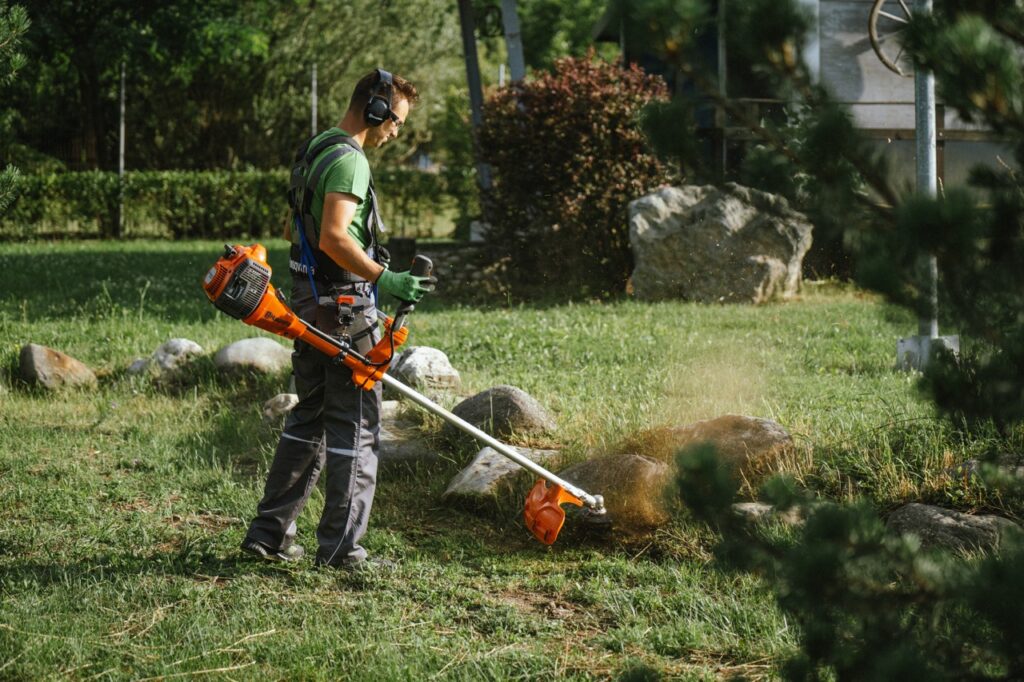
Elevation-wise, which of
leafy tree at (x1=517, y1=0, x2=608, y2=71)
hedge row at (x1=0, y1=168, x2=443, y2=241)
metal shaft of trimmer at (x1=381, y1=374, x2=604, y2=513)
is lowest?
hedge row at (x1=0, y1=168, x2=443, y2=241)

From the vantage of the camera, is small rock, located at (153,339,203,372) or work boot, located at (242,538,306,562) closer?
work boot, located at (242,538,306,562)

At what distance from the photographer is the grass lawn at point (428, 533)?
3.57 metres

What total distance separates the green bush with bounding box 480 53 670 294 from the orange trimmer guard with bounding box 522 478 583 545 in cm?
741

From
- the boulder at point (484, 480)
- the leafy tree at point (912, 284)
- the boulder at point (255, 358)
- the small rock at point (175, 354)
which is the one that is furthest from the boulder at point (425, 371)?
the leafy tree at point (912, 284)

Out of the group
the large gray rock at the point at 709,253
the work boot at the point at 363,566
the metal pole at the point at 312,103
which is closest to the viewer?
the work boot at the point at 363,566

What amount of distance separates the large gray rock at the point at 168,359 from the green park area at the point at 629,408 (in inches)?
1.1

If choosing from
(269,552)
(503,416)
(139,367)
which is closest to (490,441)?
(269,552)

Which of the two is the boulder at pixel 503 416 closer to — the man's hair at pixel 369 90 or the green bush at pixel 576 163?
the man's hair at pixel 369 90

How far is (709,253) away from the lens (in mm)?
11453

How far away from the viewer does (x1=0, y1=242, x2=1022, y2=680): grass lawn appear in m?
3.57

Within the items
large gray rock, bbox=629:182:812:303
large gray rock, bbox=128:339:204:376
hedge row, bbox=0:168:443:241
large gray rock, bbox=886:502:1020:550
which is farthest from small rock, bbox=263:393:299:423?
hedge row, bbox=0:168:443:241

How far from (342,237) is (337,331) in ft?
1.31

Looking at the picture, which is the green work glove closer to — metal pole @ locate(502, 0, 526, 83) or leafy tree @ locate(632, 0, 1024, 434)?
leafy tree @ locate(632, 0, 1024, 434)

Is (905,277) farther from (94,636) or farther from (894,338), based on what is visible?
(894,338)
